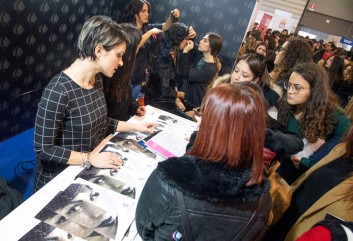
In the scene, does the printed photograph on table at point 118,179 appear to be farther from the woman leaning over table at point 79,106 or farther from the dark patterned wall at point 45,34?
the dark patterned wall at point 45,34

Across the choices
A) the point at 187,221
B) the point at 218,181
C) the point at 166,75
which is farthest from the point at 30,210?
the point at 166,75

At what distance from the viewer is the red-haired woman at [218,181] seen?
3.09ft

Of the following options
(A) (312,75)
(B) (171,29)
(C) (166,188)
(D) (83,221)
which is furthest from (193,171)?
(B) (171,29)

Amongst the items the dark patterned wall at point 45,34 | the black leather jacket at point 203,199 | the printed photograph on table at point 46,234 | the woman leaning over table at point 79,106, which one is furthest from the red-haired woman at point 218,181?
the dark patterned wall at point 45,34

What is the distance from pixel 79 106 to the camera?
1.51 metres

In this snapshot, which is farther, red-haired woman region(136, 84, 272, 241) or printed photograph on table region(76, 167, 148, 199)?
printed photograph on table region(76, 167, 148, 199)

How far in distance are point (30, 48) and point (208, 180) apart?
2.83 metres

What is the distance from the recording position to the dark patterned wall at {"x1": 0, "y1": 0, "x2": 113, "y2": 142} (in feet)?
8.76

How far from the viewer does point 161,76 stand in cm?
272

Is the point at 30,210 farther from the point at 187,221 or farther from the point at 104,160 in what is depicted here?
the point at 187,221

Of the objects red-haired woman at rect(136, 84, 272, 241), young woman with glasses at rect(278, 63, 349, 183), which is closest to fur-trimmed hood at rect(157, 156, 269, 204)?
red-haired woman at rect(136, 84, 272, 241)

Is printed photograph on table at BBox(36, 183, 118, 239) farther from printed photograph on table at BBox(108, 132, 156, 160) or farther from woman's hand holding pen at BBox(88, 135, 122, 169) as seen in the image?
printed photograph on table at BBox(108, 132, 156, 160)

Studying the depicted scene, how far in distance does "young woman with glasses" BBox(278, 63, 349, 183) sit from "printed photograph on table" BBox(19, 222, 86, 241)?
5.61 feet

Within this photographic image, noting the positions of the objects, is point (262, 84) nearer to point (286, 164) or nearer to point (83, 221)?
point (286, 164)
